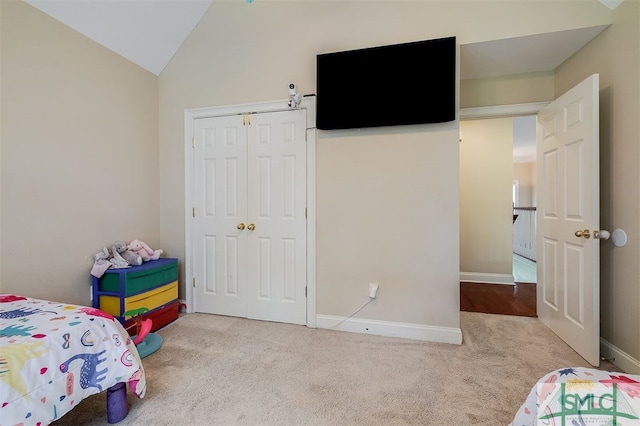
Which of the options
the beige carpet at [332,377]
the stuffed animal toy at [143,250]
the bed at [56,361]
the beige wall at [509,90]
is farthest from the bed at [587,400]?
the stuffed animal toy at [143,250]

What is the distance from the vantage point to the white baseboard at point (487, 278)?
3.98 meters

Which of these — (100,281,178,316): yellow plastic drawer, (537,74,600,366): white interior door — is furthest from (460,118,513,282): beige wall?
(100,281,178,316): yellow plastic drawer

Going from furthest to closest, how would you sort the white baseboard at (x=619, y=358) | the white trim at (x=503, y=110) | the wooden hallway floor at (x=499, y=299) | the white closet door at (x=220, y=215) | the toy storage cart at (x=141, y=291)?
the wooden hallway floor at (x=499, y=299), the white closet door at (x=220, y=215), the white trim at (x=503, y=110), the toy storage cart at (x=141, y=291), the white baseboard at (x=619, y=358)

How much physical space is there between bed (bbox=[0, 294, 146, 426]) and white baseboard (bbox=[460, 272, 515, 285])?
164 inches

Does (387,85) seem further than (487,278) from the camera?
No

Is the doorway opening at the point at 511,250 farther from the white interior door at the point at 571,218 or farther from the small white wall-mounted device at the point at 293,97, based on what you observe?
the small white wall-mounted device at the point at 293,97

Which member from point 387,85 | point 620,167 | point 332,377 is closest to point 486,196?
point 620,167

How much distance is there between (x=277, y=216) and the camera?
104 inches

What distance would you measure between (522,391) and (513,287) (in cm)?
265

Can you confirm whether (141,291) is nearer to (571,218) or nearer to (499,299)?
(571,218)

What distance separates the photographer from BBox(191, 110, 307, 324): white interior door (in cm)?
259

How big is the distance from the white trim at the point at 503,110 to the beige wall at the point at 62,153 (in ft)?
10.9

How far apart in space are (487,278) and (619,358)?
87.0 inches

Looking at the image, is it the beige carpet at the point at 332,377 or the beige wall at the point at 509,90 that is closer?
the beige carpet at the point at 332,377
